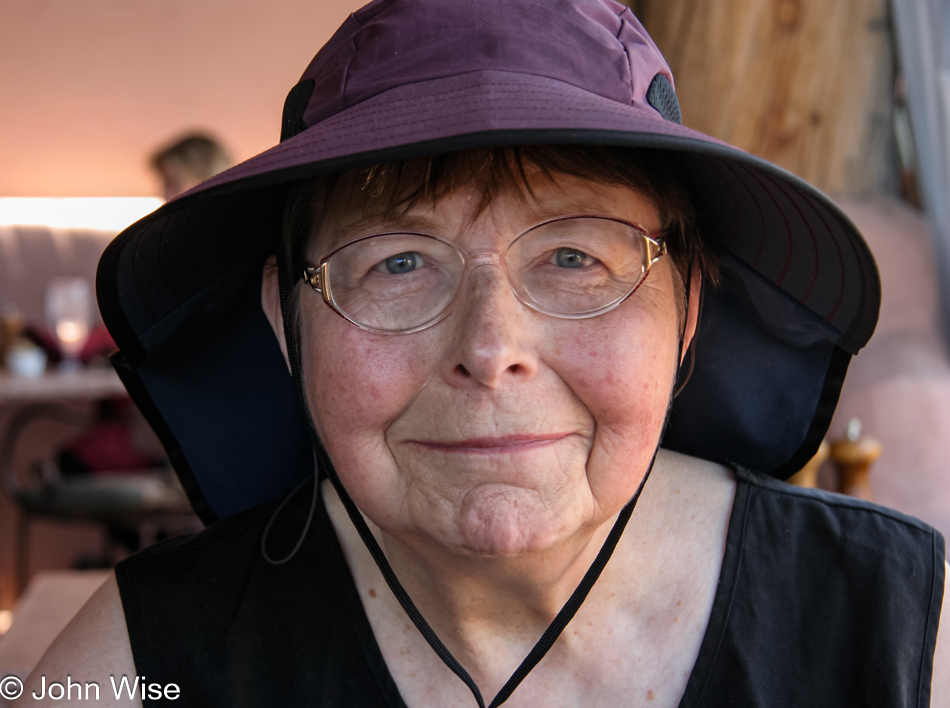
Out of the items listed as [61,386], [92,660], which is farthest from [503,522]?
[61,386]

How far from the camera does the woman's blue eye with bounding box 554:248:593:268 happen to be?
1032 mm

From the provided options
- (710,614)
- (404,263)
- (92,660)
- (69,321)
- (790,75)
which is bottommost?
(69,321)

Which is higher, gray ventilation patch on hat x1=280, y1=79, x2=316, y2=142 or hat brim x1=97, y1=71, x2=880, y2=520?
gray ventilation patch on hat x1=280, y1=79, x2=316, y2=142

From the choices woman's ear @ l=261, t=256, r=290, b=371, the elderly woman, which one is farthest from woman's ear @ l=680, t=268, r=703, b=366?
woman's ear @ l=261, t=256, r=290, b=371

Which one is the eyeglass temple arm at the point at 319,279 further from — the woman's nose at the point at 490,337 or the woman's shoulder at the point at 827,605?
the woman's shoulder at the point at 827,605

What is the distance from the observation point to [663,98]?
106 cm

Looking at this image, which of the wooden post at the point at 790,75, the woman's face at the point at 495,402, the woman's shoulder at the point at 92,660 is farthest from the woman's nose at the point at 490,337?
the wooden post at the point at 790,75

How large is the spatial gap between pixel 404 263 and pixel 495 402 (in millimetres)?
217

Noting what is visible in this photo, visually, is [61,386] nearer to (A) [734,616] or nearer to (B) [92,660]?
(B) [92,660]

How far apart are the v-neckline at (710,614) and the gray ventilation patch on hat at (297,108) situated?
0.64 m

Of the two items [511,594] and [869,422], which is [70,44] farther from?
[511,594]

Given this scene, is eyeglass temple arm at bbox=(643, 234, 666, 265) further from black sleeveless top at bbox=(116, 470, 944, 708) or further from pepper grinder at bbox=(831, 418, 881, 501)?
pepper grinder at bbox=(831, 418, 881, 501)

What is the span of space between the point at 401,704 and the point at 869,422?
2081 mm

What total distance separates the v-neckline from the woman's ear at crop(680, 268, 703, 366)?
27 cm
